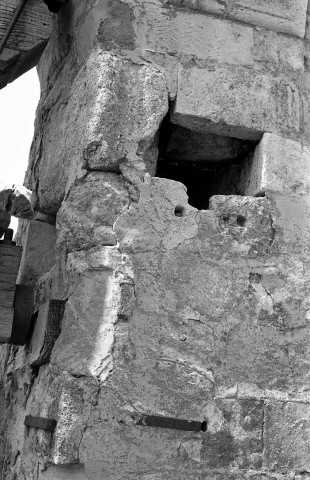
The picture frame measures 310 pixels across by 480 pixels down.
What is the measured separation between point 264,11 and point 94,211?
1.18 metres

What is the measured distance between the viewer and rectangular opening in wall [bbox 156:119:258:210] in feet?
11.8

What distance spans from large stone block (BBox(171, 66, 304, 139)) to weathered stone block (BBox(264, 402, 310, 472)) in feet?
3.73

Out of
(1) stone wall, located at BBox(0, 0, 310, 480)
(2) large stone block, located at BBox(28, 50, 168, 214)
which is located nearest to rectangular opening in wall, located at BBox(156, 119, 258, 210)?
(1) stone wall, located at BBox(0, 0, 310, 480)

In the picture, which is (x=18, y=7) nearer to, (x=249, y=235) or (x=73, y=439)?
(x=249, y=235)

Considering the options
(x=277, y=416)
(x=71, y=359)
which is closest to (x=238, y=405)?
(x=277, y=416)

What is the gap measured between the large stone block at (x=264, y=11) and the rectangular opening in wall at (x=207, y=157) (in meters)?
0.52

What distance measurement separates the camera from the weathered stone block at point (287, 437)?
320 cm

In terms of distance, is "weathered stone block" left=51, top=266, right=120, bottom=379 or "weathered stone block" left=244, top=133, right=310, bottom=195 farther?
"weathered stone block" left=244, top=133, right=310, bottom=195

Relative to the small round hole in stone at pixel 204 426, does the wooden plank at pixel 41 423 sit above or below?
below

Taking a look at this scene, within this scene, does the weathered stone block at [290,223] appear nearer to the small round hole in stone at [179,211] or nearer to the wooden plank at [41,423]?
the small round hole in stone at [179,211]

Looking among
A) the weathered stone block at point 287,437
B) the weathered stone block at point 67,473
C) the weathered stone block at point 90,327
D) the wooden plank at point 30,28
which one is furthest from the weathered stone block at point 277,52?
the weathered stone block at point 67,473

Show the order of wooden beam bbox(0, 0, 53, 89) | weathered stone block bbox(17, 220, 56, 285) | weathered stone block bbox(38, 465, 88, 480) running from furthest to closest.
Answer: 1. weathered stone block bbox(17, 220, 56, 285)
2. wooden beam bbox(0, 0, 53, 89)
3. weathered stone block bbox(38, 465, 88, 480)

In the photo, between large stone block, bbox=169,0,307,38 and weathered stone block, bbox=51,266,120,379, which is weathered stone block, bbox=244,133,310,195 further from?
weathered stone block, bbox=51,266,120,379

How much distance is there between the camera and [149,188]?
3326 mm
